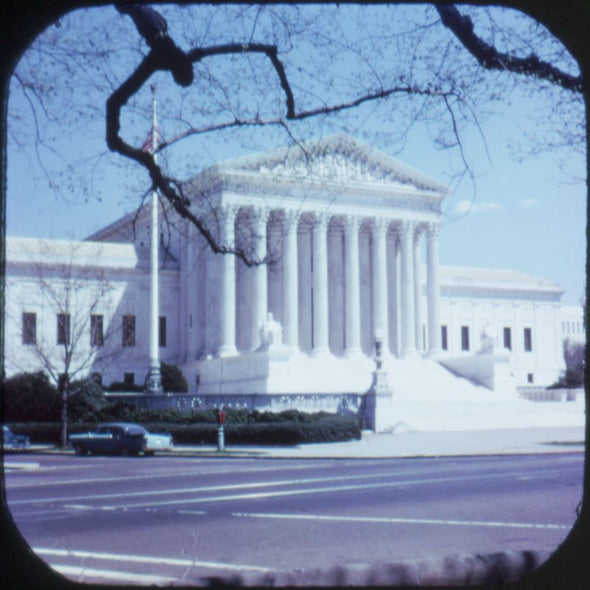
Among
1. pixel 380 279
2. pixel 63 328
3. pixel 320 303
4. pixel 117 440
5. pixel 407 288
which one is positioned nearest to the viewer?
pixel 117 440

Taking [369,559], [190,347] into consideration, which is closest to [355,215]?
[190,347]

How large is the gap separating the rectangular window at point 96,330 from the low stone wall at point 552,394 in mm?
23491

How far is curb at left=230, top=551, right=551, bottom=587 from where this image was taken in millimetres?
5203

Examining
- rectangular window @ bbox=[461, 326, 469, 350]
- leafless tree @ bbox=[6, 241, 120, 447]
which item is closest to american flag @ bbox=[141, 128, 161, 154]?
leafless tree @ bbox=[6, 241, 120, 447]

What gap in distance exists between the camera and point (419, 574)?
5543 mm

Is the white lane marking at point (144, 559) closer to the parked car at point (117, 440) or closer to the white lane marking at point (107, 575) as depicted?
the white lane marking at point (107, 575)

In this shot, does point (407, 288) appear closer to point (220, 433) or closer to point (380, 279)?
point (380, 279)

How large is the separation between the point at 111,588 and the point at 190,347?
53297 mm

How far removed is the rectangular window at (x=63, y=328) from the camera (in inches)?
904

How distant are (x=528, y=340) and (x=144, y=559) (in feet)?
219

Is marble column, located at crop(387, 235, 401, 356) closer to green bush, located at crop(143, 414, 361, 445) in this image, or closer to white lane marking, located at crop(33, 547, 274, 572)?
green bush, located at crop(143, 414, 361, 445)

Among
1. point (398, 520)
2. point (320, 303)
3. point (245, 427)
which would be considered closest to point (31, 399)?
point (398, 520)

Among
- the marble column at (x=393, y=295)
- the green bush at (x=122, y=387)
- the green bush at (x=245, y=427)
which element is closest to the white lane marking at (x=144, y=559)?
the green bush at (x=245, y=427)

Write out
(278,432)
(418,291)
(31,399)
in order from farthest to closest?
(418,291), (278,432), (31,399)
